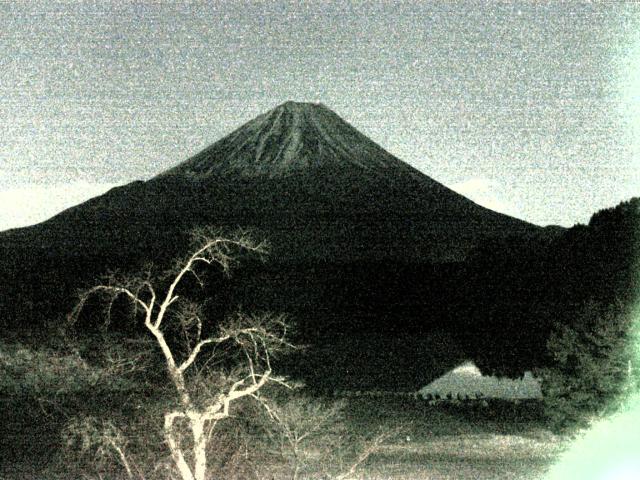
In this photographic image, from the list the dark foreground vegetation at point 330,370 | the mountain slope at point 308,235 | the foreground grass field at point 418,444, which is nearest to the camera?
the dark foreground vegetation at point 330,370

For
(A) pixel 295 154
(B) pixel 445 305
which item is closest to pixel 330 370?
(B) pixel 445 305

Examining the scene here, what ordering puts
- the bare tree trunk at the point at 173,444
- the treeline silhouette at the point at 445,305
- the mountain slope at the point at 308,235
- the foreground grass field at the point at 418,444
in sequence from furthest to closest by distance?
the mountain slope at the point at 308,235 < the treeline silhouette at the point at 445,305 < the foreground grass field at the point at 418,444 < the bare tree trunk at the point at 173,444

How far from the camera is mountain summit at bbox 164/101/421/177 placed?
176375 millimetres

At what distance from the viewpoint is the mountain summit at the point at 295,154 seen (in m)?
176

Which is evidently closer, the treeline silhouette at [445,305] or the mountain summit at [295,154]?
the treeline silhouette at [445,305]

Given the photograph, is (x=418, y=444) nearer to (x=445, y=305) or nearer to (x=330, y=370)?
(x=330, y=370)

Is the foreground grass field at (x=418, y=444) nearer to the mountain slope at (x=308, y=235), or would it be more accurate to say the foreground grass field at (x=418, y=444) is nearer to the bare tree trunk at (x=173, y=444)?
the bare tree trunk at (x=173, y=444)

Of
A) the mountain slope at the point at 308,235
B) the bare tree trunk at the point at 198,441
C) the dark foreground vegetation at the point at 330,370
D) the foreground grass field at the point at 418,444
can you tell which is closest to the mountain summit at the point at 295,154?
the mountain slope at the point at 308,235

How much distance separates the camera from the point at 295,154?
182 meters

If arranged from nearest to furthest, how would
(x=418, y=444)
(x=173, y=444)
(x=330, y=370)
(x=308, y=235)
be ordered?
(x=173, y=444)
(x=418, y=444)
(x=330, y=370)
(x=308, y=235)

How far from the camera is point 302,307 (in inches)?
3278

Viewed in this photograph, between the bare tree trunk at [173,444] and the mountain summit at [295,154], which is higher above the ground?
the mountain summit at [295,154]

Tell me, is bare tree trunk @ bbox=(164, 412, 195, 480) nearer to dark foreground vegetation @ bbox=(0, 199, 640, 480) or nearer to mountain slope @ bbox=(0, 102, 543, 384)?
dark foreground vegetation @ bbox=(0, 199, 640, 480)

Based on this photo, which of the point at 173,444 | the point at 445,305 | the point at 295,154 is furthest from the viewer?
the point at 295,154
